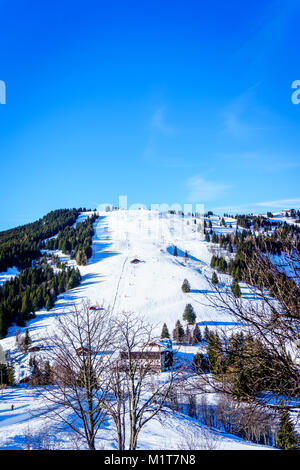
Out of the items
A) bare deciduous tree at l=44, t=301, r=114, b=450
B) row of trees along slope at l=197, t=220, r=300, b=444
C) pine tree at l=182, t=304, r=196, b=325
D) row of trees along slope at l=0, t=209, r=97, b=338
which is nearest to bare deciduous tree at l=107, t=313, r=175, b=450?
bare deciduous tree at l=44, t=301, r=114, b=450

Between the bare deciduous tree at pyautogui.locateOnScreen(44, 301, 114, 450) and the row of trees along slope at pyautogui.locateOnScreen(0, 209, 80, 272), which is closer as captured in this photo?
the bare deciduous tree at pyautogui.locateOnScreen(44, 301, 114, 450)

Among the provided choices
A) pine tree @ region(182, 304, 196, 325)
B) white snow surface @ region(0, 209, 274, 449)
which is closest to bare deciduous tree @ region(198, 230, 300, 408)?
white snow surface @ region(0, 209, 274, 449)

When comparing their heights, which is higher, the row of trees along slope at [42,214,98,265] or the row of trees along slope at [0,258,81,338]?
the row of trees along slope at [42,214,98,265]

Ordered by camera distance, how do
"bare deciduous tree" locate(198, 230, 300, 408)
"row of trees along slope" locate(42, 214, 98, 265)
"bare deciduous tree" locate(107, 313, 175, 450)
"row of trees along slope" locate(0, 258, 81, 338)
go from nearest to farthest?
"bare deciduous tree" locate(198, 230, 300, 408) < "bare deciduous tree" locate(107, 313, 175, 450) < "row of trees along slope" locate(0, 258, 81, 338) < "row of trees along slope" locate(42, 214, 98, 265)

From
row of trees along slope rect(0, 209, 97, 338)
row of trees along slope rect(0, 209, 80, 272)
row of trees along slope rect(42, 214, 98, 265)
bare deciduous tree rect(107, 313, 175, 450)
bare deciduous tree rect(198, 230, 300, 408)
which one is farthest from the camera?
row of trees along slope rect(0, 209, 80, 272)

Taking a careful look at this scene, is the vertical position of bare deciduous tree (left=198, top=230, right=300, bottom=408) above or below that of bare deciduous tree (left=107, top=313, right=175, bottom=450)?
above

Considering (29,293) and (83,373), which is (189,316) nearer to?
(83,373)

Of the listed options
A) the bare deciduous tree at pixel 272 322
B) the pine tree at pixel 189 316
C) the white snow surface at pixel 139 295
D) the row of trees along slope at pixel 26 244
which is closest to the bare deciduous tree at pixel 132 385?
the white snow surface at pixel 139 295

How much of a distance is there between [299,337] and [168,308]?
60.1m

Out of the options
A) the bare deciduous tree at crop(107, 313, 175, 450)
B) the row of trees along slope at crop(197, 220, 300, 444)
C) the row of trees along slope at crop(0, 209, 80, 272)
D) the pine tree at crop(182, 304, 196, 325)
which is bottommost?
the pine tree at crop(182, 304, 196, 325)

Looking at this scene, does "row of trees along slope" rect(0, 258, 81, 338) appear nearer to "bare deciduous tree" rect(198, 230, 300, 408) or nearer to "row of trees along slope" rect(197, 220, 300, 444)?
"row of trees along slope" rect(197, 220, 300, 444)

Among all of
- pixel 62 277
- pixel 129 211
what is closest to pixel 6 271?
pixel 62 277

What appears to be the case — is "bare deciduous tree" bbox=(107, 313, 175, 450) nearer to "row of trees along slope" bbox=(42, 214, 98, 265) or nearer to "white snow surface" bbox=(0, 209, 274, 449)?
"white snow surface" bbox=(0, 209, 274, 449)
